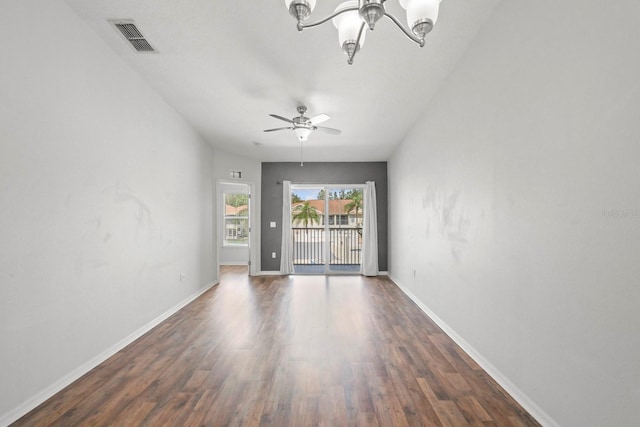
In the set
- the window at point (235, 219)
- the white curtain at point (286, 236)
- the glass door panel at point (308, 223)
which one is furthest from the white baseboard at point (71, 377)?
the window at point (235, 219)

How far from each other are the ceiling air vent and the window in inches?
207

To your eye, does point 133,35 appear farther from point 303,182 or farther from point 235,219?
point 235,219

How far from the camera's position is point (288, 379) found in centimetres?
223

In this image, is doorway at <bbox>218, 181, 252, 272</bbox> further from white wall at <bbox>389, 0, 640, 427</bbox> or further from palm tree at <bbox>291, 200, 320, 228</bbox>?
white wall at <bbox>389, 0, 640, 427</bbox>

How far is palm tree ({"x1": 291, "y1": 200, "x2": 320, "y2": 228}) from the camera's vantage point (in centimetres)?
686

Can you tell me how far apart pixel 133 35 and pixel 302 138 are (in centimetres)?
212

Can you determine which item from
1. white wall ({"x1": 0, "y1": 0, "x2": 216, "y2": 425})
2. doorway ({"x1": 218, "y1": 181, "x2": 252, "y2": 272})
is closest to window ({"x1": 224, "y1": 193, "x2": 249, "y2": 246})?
doorway ({"x1": 218, "y1": 181, "x2": 252, "y2": 272})

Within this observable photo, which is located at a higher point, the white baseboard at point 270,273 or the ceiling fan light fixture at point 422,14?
the ceiling fan light fixture at point 422,14

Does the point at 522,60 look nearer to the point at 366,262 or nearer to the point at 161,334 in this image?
the point at 161,334

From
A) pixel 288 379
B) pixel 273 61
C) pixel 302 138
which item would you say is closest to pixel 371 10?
pixel 273 61

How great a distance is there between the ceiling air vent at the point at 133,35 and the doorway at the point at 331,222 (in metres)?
4.29

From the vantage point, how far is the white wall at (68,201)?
1.83m

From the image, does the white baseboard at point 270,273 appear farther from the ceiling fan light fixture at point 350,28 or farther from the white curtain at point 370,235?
the ceiling fan light fixture at point 350,28

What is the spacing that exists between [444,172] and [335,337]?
2.16 m
